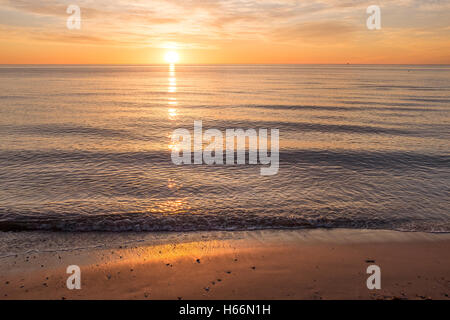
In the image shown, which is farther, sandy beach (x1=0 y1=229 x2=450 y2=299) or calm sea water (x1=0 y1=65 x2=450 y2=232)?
calm sea water (x1=0 y1=65 x2=450 y2=232)

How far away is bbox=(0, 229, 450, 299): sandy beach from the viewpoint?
7.82 m

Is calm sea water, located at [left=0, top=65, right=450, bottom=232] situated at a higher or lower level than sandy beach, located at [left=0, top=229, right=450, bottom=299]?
higher

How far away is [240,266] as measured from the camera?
9.06m

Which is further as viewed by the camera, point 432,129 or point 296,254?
point 432,129

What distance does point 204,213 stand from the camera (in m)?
13.4

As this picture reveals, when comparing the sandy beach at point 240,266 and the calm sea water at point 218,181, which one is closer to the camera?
the sandy beach at point 240,266

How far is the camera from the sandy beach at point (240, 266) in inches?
308

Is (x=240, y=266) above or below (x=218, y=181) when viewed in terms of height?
below

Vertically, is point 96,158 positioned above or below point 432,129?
A: below

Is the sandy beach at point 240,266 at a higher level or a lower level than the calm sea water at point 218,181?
lower

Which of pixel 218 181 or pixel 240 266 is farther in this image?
pixel 218 181
